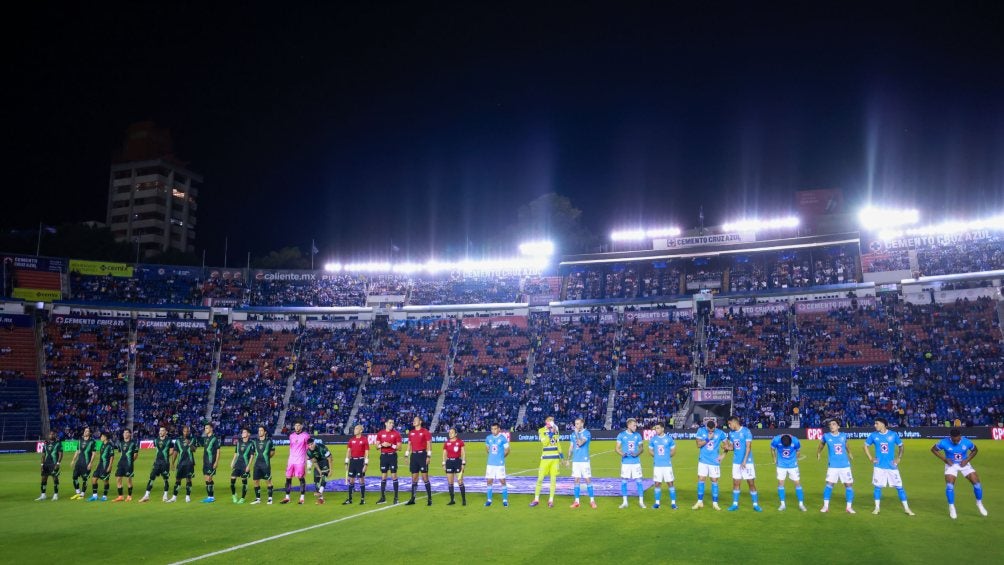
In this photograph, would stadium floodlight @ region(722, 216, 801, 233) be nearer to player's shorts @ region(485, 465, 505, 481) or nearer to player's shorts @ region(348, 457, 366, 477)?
player's shorts @ region(485, 465, 505, 481)

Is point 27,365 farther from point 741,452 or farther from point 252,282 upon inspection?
point 741,452

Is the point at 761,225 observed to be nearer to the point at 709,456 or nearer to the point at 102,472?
the point at 709,456

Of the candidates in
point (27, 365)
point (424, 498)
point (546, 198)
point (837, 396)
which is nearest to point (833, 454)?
point (424, 498)

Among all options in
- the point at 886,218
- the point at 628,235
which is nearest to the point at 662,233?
the point at 628,235

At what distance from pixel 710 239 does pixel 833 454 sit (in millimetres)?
50069

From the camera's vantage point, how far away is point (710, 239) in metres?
64.3

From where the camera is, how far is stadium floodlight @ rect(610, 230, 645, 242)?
67650 millimetres

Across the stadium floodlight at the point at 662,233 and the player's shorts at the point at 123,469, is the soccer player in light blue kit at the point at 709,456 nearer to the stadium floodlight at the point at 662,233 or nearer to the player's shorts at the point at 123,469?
the player's shorts at the point at 123,469

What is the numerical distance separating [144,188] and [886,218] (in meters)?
119

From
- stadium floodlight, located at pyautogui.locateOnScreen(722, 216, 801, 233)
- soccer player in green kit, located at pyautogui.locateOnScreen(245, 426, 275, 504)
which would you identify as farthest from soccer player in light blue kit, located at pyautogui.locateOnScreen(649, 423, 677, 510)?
stadium floodlight, located at pyautogui.locateOnScreen(722, 216, 801, 233)

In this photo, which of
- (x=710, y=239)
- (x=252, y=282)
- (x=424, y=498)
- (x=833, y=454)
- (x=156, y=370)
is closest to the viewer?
(x=833, y=454)

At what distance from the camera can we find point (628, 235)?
68125 mm

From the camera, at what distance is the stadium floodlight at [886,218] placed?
2350 inches

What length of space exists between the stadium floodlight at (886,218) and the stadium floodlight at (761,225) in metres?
5.80
